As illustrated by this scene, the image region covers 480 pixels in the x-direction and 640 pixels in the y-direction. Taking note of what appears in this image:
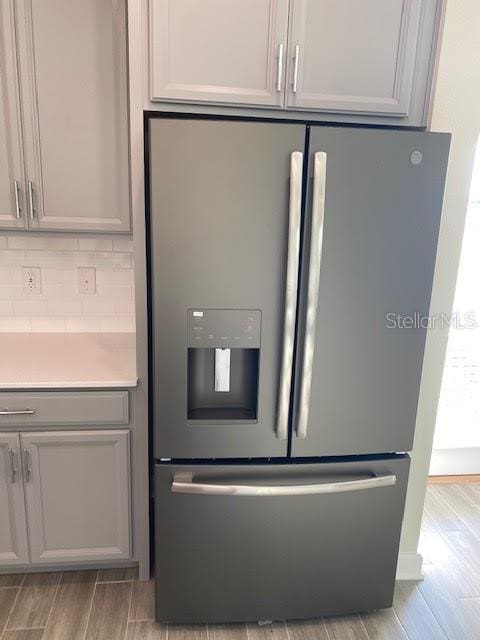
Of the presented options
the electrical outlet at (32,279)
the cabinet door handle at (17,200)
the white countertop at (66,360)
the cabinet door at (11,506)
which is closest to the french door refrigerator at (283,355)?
the white countertop at (66,360)

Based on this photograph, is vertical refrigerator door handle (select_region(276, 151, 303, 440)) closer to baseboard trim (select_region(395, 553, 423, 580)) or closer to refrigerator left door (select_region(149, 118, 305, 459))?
refrigerator left door (select_region(149, 118, 305, 459))

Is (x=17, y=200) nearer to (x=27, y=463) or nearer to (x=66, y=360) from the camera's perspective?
(x=66, y=360)

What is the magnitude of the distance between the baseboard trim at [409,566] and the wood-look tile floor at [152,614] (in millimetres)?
34

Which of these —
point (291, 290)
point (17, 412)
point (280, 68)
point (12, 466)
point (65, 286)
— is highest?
point (280, 68)

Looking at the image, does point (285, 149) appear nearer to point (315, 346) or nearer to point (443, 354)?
point (315, 346)

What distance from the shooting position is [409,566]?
202 cm

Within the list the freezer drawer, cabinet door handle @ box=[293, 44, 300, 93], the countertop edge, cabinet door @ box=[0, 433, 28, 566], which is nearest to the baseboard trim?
the freezer drawer

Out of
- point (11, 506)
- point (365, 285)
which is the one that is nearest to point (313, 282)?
point (365, 285)

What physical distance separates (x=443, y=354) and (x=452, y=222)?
0.50m

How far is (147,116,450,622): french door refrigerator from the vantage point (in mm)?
1376

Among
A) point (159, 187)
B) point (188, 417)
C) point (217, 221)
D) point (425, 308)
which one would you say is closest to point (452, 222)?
point (425, 308)

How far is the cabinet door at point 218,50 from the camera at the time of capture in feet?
4.54

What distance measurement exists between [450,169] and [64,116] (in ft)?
4.74

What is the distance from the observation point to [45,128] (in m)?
1.79
